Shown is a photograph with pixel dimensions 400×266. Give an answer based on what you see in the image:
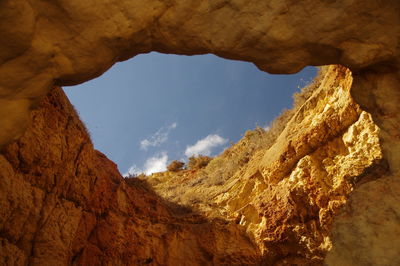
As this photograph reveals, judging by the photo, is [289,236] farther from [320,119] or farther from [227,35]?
[227,35]

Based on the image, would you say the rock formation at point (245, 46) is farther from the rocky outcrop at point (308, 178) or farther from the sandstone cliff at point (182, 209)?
the rocky outcrop at point (308, 178)

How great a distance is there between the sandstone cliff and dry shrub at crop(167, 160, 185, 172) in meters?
10.2

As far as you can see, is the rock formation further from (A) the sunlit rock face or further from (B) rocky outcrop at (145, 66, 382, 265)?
(B) rocky outcrop at (145, 66, 382, 265)

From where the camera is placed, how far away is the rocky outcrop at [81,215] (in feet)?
23.4

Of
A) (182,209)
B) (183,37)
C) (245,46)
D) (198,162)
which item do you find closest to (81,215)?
(182,209)

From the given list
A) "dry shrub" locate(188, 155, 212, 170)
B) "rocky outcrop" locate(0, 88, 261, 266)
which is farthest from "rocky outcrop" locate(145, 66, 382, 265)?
"dry shrub" locate(188, 155, 212, 170)

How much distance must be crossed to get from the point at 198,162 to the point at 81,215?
12.5m

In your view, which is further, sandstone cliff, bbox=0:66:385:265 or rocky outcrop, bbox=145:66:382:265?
rocky outcrop, bbox=145:66:382:265

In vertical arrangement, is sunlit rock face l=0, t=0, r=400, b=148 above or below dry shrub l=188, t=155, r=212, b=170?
below

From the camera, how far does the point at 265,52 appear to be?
5.67m

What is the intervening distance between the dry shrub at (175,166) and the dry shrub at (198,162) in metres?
0.80

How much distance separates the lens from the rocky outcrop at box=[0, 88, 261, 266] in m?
7.12

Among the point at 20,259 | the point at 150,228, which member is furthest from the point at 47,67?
the point at 150,228

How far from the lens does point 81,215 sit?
8828 mm
